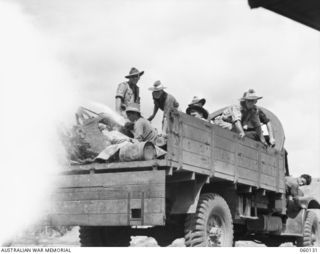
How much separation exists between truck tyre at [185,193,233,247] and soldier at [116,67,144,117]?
1827 mm

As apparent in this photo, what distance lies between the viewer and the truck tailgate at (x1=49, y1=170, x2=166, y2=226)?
23.1ft

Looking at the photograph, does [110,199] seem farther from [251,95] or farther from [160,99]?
[251,95]

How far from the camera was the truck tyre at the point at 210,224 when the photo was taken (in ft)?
25.1

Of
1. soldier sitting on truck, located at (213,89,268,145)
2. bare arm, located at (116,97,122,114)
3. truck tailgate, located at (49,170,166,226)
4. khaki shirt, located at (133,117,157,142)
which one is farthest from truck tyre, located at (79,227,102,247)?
soldier sitting on truck, located at (213,89,268,145)

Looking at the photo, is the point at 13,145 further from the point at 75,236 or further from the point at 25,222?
the point at 75,236

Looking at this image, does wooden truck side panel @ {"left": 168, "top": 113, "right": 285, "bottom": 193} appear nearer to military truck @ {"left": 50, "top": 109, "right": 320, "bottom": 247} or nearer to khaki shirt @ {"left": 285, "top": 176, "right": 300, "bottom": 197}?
military truck @ {"left": 50, "top": 109, "right": 320, "bottom": 247}

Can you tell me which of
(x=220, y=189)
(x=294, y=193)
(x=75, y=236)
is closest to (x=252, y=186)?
(x=220, y=189)

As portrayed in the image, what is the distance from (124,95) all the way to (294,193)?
437 cm

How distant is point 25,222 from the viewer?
7852mm

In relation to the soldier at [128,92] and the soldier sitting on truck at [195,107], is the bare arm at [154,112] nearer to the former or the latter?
the soldier at [128,92]

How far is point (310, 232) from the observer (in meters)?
11.5

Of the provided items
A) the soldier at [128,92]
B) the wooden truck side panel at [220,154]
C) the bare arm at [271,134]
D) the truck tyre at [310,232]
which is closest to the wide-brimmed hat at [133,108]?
the soldier at [128,92]

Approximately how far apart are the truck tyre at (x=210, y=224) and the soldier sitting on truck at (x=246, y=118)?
1.77m

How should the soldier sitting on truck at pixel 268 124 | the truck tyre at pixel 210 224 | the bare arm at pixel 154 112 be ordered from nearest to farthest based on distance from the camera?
the truck tyre at pixel 210 224 → the bare arm at pixel 154 112 → the soldier sitting on truck at pixel 268 124
